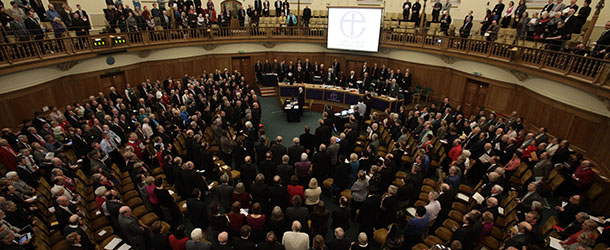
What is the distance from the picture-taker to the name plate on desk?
13.7 metres

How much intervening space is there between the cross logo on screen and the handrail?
1.38 metres

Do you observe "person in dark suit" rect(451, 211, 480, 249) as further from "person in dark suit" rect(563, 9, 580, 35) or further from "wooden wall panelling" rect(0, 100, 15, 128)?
"wooden wall panelling" rect(0, 100, 15, 128)

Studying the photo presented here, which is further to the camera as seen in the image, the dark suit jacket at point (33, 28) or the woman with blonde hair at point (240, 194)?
the dark suit jacket at point (33, 28)

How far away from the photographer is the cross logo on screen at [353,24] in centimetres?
1480

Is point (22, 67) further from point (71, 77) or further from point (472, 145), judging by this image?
point (472, 145)

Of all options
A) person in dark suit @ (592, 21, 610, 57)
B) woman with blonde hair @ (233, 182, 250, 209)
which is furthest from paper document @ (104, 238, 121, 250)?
Answer: person in dark suit @ (592, 21, 610, 57)

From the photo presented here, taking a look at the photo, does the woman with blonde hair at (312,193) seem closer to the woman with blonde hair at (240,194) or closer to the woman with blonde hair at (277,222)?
the woman with blonde hair at (277,222)

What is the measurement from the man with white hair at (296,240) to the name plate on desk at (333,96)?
9758 mm

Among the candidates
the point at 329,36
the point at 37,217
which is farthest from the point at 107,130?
the point at 329,36

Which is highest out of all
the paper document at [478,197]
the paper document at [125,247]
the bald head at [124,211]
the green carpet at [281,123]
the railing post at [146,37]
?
the railing post at [146,37]

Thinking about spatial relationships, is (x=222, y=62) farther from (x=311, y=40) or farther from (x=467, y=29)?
(x=467, y=29)

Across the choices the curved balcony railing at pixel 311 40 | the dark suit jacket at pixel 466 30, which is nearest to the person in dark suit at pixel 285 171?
the curved balcony railing at pixel 311 40

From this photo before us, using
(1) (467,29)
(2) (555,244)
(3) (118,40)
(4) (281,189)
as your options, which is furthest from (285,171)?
(3) (118,40)

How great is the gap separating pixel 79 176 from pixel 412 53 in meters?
14.8
